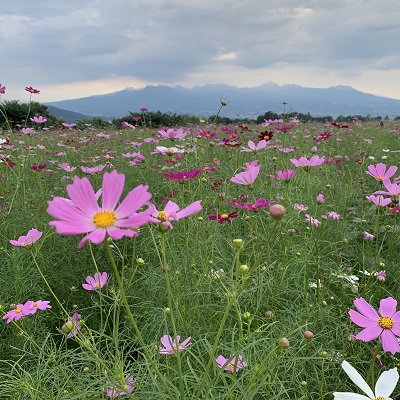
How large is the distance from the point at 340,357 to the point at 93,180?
2233 mm

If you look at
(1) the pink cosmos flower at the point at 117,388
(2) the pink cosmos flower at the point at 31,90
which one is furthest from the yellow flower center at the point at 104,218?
(2) the pink cosmos flower at the point at 31,90

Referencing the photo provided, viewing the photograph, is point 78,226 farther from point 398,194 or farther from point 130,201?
point 398,194

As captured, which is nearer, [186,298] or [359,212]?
[186,298]

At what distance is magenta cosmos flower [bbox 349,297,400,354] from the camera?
72cm

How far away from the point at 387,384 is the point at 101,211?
1.79 feet

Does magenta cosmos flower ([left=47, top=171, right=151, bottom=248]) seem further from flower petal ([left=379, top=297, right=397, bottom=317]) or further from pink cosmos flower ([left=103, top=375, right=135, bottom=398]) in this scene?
flower petal ([left=379, top=297, right=397, bottom=317])

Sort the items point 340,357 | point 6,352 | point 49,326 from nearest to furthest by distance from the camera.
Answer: point 340,357, point 6,352, point 49,326

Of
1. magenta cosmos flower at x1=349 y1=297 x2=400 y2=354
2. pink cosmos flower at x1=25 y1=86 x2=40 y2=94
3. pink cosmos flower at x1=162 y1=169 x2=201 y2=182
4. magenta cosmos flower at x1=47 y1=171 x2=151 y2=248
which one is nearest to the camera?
magenta cosmos flower at x1=47 y1=171 x2=151 y2=248

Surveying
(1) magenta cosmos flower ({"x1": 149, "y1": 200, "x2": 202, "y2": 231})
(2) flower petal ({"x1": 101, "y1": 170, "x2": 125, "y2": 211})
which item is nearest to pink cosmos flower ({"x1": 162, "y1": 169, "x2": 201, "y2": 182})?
(1) magenta cosmos flower ({"x1": 149, "y1": 200, "x2": 202, "y2": 231})

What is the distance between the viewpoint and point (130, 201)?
21.3 inches

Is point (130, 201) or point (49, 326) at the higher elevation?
point (130, 201)

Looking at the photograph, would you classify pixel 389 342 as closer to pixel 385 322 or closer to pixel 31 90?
pixel 385 322

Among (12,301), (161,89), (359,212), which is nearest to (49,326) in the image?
(12,301)

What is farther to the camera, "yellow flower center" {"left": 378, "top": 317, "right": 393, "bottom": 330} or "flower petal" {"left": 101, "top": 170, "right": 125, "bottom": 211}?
"yellow flower center" {"left": 378, "top": 317, "right": 393, "bottom": 330}
